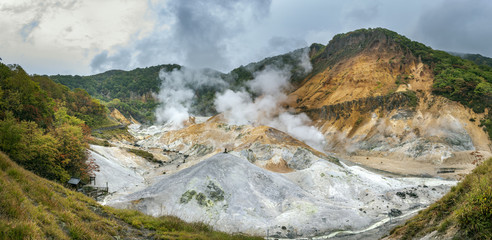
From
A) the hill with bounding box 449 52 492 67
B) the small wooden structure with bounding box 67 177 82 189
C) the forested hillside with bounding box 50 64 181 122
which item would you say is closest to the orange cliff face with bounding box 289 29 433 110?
the hill with bounding box 449 52 492 67

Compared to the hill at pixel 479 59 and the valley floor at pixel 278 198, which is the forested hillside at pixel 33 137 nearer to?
the valley floor at pixel 278 198

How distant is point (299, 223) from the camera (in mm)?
24891

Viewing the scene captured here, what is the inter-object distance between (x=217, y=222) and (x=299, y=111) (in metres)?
73.5

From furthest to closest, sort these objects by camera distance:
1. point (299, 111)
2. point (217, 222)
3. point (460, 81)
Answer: point (299, 111) → point (460, 81) → point (217, 222)

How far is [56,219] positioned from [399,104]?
76.7 m

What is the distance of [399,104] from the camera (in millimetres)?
70062

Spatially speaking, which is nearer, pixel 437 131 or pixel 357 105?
pixel 437 131

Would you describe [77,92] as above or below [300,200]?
above

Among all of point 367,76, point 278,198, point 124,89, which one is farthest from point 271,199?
point 124,89

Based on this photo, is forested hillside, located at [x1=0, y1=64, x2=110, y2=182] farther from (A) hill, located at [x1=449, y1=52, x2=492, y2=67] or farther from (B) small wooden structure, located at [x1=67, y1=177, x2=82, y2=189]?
(A) hill, located at [x1=449, y1=52, x2=492, y2=67]

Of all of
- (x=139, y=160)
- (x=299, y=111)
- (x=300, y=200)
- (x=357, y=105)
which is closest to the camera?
(x=300, y=200)

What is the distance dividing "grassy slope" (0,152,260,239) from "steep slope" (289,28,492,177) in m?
45.6

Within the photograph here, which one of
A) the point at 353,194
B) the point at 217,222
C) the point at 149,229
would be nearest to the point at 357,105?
the point at 353,194

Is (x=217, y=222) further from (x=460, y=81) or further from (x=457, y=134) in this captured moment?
(x=460, y=81)
